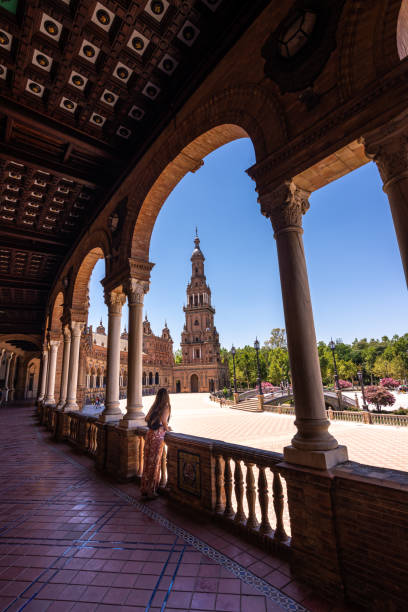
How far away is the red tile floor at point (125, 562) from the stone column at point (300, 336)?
41.9 inches

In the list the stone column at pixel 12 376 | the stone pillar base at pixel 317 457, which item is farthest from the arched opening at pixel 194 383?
the stone pillar base at pixel 317 457

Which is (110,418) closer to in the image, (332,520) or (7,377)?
(332,520)

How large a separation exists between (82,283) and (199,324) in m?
49.4

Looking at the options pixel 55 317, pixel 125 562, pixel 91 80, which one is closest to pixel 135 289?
pixel 91 80

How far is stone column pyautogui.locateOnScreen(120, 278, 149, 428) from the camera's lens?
5.92m

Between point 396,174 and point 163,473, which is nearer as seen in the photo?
point 396,174

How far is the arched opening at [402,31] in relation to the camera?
9.31ft

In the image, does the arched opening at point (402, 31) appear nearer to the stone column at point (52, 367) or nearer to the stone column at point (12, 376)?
the stone column at point (52, 367)

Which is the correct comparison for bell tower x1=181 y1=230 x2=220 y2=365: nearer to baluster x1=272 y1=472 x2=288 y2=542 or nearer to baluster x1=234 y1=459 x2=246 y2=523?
baluster x1=234 y1=459 x2=246 y2=523

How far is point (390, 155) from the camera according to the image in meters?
2.71

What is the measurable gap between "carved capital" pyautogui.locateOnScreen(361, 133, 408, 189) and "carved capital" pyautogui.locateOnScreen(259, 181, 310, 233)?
0.87 metres

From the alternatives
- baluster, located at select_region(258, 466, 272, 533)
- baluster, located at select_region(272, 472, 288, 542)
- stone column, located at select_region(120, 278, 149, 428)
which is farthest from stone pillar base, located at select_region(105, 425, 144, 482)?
baluster, located at select_region(272, 472, 288, 542)

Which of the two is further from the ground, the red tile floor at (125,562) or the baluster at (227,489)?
the baluster at (227,489)

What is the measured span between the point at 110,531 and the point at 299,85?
5760 mm
